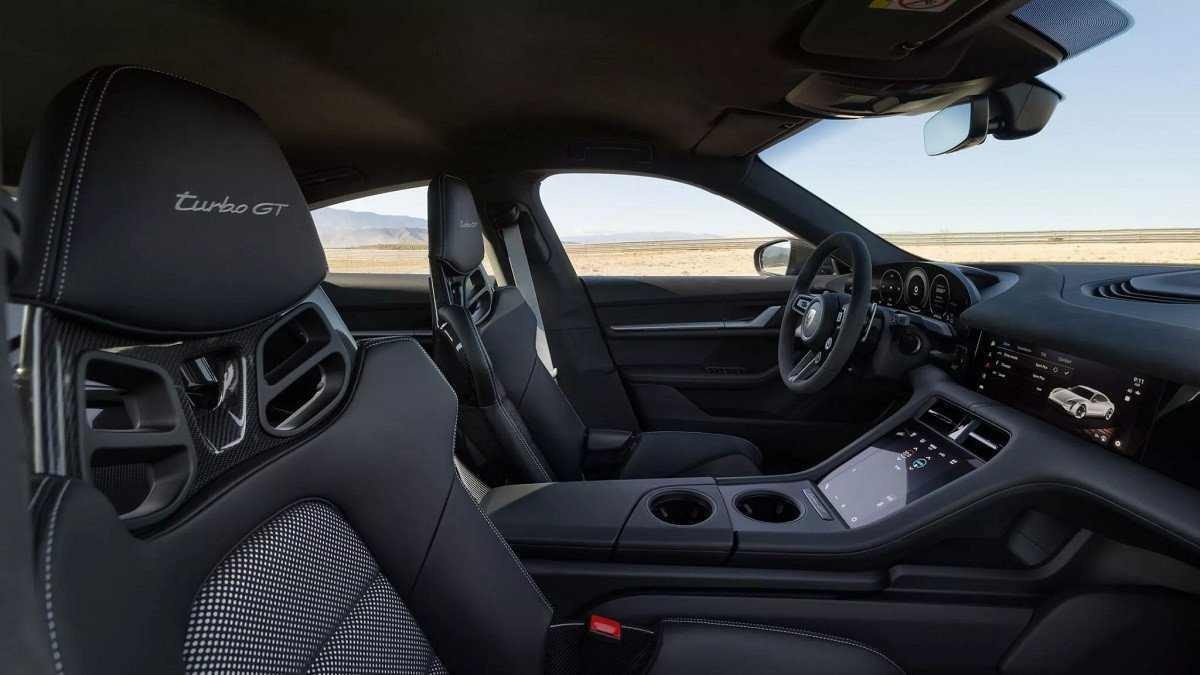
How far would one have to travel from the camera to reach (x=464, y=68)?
2.07 m

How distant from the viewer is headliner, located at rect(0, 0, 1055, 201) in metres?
1.69

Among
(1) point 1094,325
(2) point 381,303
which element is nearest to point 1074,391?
(1) point 1094,325

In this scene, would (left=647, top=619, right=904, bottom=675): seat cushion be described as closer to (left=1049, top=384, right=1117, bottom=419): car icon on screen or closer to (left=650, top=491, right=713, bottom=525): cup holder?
(left=650, top=491, right=713, bottom=525): cup holder

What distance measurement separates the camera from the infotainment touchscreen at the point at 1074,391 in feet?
3.83

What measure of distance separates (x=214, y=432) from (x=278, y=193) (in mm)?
275

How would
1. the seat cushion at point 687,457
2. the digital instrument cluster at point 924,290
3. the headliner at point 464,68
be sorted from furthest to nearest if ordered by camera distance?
1. the seat cushion at point 687,457
2. the digital instrument cluster at point 924,290
3. the headliner at point 464,68

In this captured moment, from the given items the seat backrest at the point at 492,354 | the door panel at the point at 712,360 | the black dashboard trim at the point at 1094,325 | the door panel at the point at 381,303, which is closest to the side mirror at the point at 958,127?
the black dashboard trim at the point at 1094,325

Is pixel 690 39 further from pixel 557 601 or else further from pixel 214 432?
pixel 214 432

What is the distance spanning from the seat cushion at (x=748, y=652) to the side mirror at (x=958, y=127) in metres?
1.77

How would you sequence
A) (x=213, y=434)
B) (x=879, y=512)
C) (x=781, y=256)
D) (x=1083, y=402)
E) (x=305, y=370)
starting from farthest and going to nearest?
1. (x=781, y=256)
2. (x=879, y=512)
3. (x=1083, y=402)
4. (x=305, y=370)
5. (x=213, y=434)

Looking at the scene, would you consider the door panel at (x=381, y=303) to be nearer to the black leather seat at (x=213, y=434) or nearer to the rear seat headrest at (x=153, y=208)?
the black leather seat at (x=213, y=434)

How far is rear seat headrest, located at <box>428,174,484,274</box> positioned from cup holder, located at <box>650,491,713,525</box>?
88cm

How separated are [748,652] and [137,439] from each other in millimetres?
928

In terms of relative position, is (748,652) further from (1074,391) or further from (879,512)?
(1074,391)
